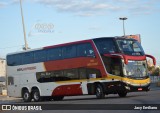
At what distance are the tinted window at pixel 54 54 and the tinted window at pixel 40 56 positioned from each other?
0.56 metres

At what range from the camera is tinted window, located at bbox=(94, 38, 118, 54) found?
24428mm

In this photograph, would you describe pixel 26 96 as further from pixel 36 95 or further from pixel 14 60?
pixel 14 60

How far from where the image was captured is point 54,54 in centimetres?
2772

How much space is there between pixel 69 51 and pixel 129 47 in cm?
422

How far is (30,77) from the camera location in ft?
97.6

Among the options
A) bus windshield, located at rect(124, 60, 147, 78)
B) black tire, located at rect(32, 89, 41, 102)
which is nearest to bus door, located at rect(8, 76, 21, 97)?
black tire, located at rect(32, 89, 41, 102)

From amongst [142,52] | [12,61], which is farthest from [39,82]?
[142,52]

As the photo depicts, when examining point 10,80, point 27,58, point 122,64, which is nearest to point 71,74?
point 122,64

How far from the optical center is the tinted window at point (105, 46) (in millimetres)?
24428

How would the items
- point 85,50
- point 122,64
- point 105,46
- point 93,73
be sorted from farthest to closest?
1. point 85,50
2. point 93,73
3. point 105,46
4. point 122,64

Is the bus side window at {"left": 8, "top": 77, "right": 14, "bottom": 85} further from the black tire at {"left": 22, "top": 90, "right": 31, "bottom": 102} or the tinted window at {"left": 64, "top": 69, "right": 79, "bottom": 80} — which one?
the tinted window at {"left": 64, "top": 69, "right": 79, "bottom": 80}

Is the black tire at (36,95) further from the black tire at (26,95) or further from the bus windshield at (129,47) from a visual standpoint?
the bus windshield at (129,47)

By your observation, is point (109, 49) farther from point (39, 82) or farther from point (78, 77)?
point (39, 82)

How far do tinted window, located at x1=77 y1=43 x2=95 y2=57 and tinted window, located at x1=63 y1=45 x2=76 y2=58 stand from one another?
0.49 m
